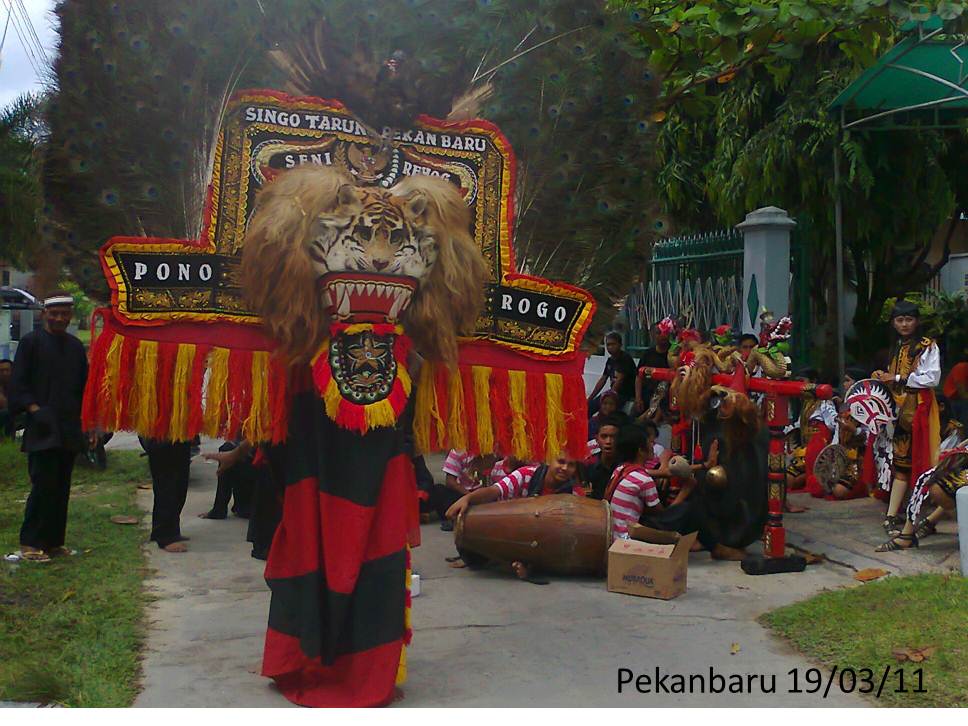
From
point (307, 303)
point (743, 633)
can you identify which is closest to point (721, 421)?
point (743, 633)

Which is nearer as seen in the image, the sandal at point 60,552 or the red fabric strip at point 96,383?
the red fabric strip at point 96,383

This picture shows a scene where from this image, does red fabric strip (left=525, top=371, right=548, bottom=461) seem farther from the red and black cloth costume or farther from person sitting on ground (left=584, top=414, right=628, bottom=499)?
person sitting on ground (left=584, top=414, right=628, bottom=499)

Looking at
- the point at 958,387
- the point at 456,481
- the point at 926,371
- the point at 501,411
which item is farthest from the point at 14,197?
the point at 958,387

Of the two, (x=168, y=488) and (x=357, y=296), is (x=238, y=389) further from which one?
(x=168, y=488)

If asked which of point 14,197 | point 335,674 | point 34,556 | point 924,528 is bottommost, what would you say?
point 335,674

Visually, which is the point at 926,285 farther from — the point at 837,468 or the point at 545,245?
the point at 545,245

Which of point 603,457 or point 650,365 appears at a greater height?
point 650,365

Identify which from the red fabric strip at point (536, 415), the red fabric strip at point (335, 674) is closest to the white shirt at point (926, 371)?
the red fabric strip at point (536, 415)

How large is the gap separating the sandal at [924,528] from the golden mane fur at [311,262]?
167 inches

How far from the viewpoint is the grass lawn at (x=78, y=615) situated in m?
4.46

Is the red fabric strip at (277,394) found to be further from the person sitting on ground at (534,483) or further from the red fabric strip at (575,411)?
the person sitting on ground at (534,483)
